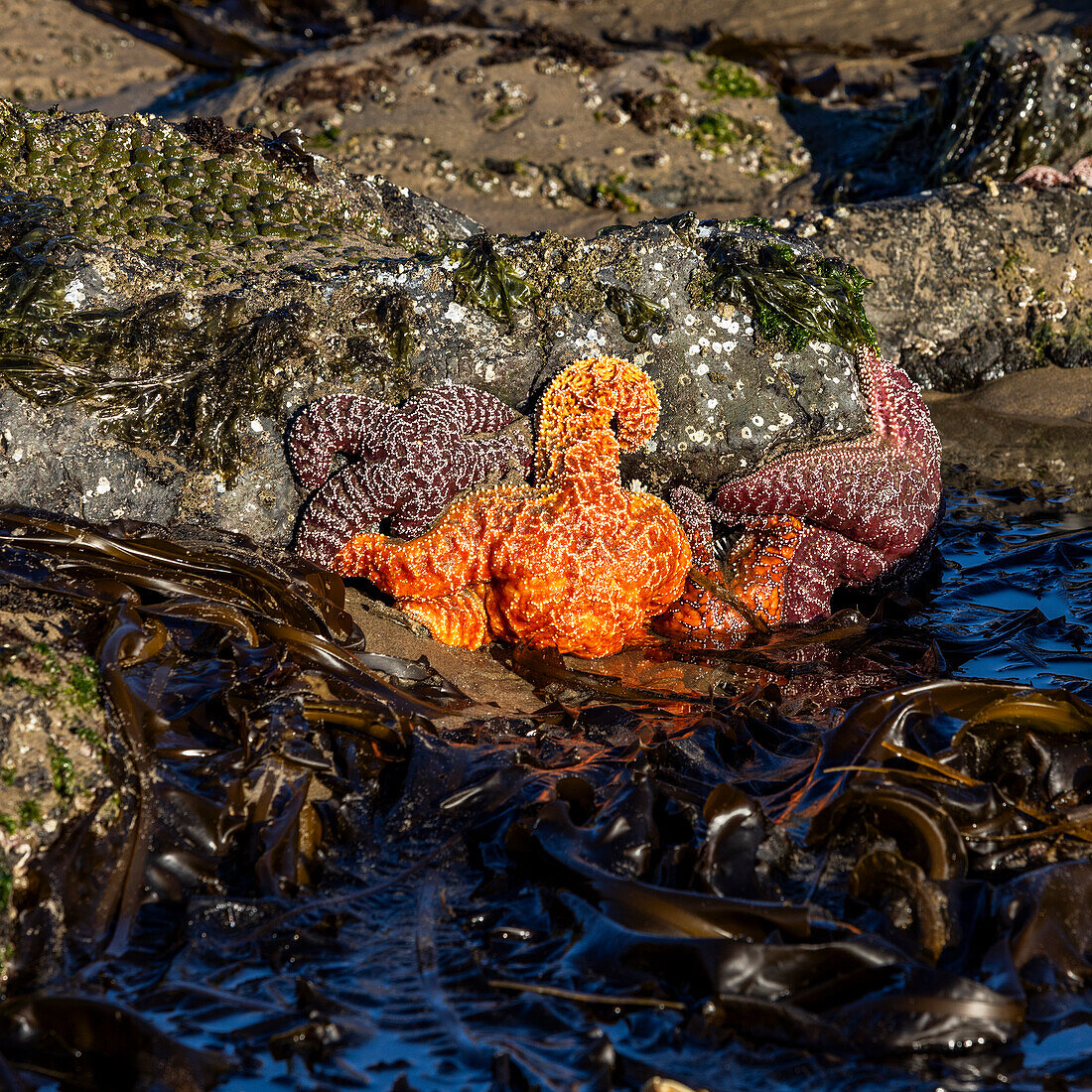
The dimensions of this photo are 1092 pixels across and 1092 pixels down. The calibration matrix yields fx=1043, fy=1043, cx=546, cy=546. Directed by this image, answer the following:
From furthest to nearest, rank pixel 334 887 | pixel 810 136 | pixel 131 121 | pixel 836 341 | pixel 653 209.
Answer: pixel 810 136, pixel 653 209, pixel 131 121, pixel 836 341, pixel 334 887

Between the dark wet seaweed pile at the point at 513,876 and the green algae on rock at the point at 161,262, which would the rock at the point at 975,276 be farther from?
the dark wet seaweed pile at the point at 513,876

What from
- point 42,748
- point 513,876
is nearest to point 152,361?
point 42,748

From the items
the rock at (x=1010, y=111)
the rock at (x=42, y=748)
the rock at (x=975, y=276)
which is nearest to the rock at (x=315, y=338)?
the rock at (x=42, y=748)

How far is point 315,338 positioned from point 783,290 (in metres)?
2.08

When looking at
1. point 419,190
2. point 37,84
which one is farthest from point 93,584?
point 37,84

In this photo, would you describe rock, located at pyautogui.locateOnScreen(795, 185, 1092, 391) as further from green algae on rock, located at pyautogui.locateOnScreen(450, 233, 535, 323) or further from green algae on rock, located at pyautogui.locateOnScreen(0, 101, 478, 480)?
green algae on rock, located at pyautogui.locateOnScreen(0, 101, 478, 480)

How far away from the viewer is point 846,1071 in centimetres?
235

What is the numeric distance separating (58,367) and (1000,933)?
400 cm

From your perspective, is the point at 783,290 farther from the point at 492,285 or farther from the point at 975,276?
the point at 975,276

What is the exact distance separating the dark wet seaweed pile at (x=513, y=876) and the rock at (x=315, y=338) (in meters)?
0.52

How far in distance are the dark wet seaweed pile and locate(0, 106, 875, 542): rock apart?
1.70 ft

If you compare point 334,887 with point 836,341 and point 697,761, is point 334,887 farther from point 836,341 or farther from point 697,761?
point 836,341

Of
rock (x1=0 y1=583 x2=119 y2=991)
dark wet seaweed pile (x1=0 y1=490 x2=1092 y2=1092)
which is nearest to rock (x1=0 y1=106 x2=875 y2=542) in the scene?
dark wet seaweed pile (x1=0 y1=490 x2=1092 y2=1092)

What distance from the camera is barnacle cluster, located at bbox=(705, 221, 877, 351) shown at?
15.2ft
